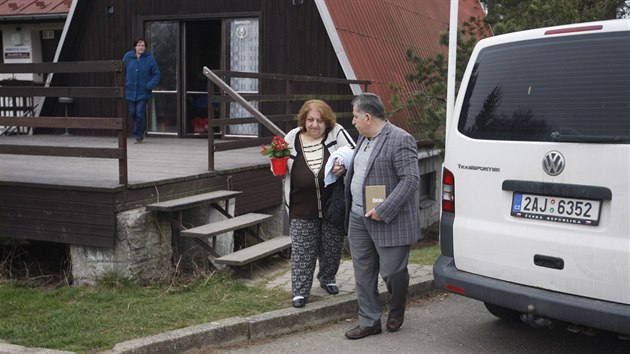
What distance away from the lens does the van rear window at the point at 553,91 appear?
173 inches

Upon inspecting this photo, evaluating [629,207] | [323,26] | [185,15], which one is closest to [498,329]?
[629,207]

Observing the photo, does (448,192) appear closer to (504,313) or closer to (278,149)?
(504,313)

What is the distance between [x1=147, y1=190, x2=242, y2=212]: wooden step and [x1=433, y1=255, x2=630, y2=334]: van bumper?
291 cm

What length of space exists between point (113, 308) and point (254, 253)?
1.59 meters

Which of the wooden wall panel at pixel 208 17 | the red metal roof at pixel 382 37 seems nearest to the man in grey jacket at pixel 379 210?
the red metal roof at pixel 382 37

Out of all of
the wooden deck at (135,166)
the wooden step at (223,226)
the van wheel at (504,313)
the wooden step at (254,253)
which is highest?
the wooden deck at (135,166)

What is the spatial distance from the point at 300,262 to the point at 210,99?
2938mm

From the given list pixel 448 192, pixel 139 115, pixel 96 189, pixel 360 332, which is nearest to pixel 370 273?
pixel 360 332

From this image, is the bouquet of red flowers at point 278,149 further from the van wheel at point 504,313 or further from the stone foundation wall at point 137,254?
the van wheel at point 504,313

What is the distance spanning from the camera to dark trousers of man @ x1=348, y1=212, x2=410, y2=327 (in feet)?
17.9

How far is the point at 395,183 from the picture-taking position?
5.33m

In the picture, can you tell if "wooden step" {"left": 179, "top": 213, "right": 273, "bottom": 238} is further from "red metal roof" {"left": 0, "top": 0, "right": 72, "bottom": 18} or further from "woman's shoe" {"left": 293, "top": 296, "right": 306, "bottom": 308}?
"red metal roof" {"left": 0, "top": 0, "right": 72, "bottom": 18}

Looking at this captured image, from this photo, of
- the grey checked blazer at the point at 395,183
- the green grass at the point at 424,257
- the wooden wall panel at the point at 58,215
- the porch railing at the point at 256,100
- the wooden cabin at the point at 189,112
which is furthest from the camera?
the porch railing at the point at 256,100

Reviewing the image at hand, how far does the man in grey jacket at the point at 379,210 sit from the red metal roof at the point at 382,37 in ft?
22.1
